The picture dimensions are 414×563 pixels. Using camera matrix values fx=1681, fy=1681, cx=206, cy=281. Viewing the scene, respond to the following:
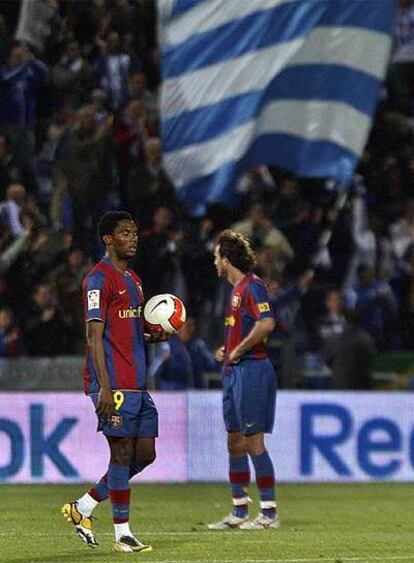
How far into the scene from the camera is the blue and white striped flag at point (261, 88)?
747 inches

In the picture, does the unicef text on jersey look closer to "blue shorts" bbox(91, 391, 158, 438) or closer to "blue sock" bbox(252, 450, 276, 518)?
"blue sock" bbox(252, 450, 276, 518)

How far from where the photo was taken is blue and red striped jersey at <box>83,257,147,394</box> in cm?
1014

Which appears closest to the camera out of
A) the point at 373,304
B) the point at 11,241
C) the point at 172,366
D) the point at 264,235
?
the point at 172,366

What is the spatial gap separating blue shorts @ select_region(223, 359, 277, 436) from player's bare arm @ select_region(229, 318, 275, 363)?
0.16m

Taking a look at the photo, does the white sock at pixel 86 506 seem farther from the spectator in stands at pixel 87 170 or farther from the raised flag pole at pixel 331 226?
the raised flag pole at pixel 331 226

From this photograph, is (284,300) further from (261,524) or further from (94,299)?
(94,299)

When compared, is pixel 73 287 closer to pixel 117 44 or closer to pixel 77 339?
pixel 77 339

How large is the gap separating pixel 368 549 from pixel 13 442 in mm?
6501

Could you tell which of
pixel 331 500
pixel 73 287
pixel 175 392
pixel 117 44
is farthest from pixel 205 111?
pixel 331 500

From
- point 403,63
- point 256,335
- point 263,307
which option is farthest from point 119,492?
point 403,63

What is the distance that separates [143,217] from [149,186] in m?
0.35

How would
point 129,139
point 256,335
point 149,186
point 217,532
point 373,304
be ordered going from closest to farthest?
point 217,532, point 256,335, point 373,304, point 149,186, point 129,139

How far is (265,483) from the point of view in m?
11.9

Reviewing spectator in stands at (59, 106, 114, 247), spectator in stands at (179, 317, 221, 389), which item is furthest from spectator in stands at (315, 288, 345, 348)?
spectator in stands at (59, 106, 114, 247)
